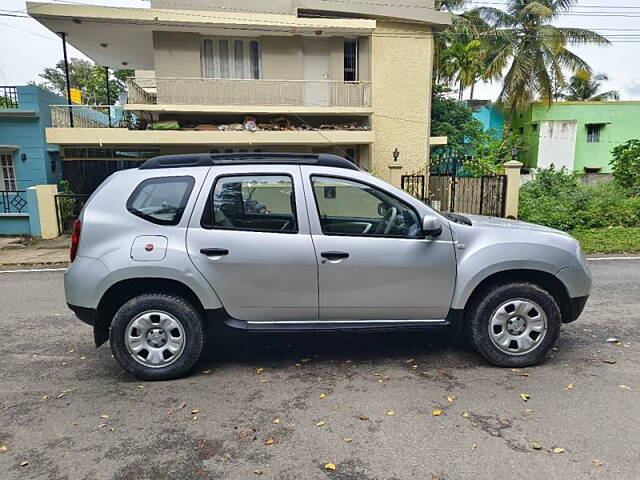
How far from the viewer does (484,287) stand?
13.3 feet

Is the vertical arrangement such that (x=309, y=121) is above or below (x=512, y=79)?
below

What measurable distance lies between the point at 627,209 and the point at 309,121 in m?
10.7

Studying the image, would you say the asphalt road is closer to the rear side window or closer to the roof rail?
the rear side window

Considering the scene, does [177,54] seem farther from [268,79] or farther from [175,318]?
[175,318]

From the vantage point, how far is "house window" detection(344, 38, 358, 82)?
1714cm

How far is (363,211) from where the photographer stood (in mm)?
4207

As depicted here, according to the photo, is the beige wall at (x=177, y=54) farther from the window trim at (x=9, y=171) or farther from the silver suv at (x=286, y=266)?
the silver suv at (x=286, y=266)

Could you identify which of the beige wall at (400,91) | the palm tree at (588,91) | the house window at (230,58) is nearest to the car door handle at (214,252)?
the beige wall at (400,91)

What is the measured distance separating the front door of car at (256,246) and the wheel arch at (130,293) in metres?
0.27

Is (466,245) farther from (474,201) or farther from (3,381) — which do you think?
(474,201)

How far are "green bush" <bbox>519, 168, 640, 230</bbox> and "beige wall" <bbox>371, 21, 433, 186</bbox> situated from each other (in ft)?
15.2

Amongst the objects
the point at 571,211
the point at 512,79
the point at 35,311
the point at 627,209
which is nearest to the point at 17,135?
the point at 35,311

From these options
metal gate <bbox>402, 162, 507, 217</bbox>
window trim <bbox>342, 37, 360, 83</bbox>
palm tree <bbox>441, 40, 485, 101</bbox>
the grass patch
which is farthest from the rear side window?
palm tree <bbox>441, 40, 485, 101</bbox>

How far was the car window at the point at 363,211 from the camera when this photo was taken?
13.0ft
